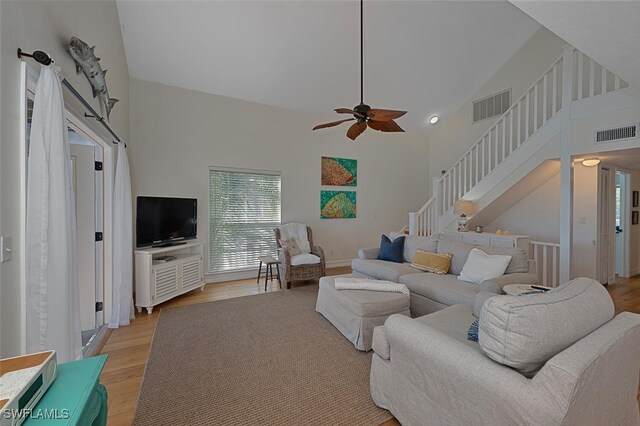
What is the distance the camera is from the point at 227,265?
504 centimetres

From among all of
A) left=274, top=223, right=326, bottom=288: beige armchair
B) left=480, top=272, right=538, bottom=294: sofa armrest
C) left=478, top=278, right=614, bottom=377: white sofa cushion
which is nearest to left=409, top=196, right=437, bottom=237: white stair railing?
left=274, top=223, right=326, bottom=288: beige armchair

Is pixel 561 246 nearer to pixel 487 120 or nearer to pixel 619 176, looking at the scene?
pixel 619 176

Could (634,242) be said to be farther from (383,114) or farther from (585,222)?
(383,114)

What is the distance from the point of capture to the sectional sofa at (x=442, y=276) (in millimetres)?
2693

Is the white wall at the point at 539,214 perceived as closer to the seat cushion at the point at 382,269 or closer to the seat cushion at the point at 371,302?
the seat cushion at the point at 382,269

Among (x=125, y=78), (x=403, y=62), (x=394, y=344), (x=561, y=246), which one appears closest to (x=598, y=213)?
(x=561, y=246)

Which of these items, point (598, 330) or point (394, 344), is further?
point (394, 344)

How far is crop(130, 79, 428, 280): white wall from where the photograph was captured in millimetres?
4398

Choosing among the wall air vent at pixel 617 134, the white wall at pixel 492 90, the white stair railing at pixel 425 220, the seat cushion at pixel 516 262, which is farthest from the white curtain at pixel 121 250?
the white wall at pixel 492 90

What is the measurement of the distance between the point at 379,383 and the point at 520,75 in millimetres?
6422

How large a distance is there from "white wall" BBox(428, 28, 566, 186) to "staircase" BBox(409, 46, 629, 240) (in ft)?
1.62

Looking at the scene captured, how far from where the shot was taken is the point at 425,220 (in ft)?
18.6

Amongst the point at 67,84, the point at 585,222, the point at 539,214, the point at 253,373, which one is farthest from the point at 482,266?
Answer: the point at 67,84

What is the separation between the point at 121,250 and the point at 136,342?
1.07 metres
